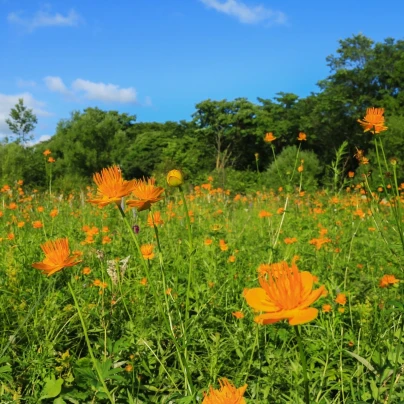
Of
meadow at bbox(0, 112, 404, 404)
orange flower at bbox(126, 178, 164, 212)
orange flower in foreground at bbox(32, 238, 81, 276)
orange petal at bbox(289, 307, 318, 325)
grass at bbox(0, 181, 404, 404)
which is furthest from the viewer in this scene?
grass at bbox(0, 181, 404, 404)

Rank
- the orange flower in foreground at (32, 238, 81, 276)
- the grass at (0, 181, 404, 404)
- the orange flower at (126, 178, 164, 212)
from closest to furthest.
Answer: the orange flower in foreground at (32, 238, 81, 276) < the orange flower at (126, 178, 164, 212) < the grass at (0, 181, 404, 404)

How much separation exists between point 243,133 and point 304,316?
95.2 feet

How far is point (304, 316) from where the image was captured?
1.79ft

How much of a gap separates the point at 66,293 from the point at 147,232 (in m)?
1.17

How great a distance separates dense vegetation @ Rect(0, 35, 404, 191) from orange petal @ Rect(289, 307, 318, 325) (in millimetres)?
15374

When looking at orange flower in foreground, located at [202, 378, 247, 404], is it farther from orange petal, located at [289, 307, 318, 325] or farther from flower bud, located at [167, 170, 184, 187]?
flower bud, located at [167, 170, 184, 187]

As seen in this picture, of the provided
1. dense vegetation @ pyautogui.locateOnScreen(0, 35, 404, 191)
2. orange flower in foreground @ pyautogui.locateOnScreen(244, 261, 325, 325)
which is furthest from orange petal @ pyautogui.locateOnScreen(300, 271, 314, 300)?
dense vegetation @ pyautogui.locateOnScreen(0, 35, 404, 191)

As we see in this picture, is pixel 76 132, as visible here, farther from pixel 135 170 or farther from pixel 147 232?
pixel 147 232

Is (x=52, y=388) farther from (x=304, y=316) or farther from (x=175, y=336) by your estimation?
(x=304, y=316)

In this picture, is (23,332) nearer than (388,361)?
No

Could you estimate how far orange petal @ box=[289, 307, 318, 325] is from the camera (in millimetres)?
530

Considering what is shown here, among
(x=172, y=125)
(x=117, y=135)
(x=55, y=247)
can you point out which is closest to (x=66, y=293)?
(x=55, y=247)

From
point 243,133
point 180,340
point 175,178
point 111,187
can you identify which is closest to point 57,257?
point 111,187

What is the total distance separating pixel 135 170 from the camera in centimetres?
3284
